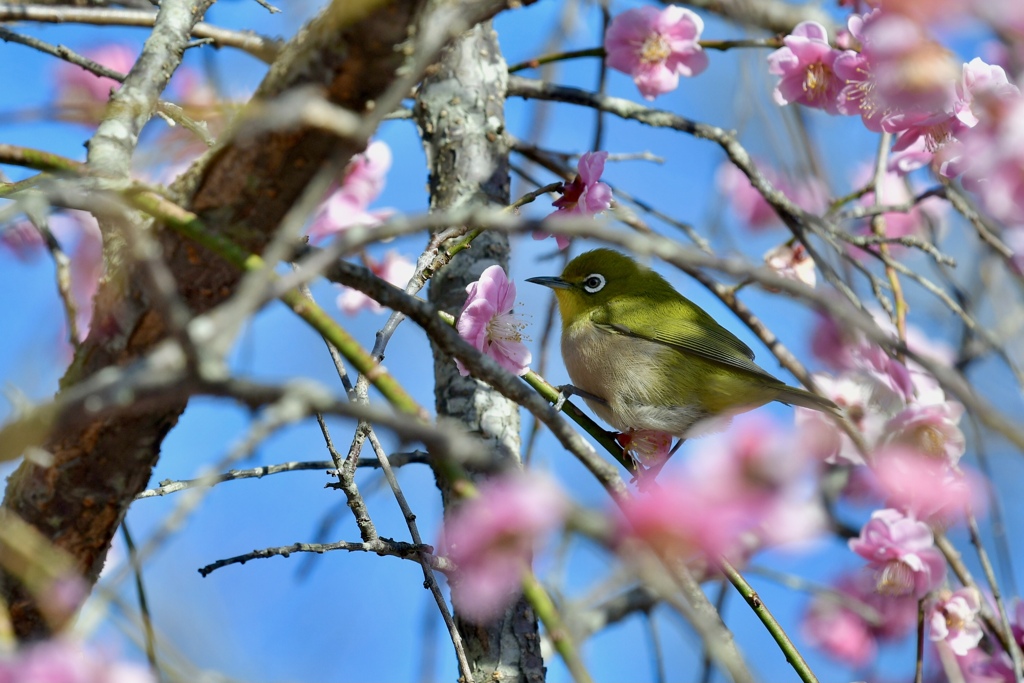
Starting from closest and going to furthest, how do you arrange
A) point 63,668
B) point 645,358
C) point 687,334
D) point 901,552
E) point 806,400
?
point 63,668
point 901,552
point 806,400
point 645,358
point 687,334

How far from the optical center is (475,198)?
3248 mm

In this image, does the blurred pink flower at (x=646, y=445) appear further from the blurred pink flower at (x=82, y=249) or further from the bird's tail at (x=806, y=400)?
the blurred pink flower at (x=82, y=249)

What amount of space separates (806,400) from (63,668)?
309cm

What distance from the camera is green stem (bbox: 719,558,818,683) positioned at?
2135mm

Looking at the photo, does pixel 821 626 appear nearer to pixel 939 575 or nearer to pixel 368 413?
pixel 939 575

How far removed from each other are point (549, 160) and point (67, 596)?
280 cm

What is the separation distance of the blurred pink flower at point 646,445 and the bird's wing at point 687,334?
493mm

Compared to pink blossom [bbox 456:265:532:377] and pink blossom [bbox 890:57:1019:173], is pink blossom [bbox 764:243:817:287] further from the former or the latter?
pink blossom [bbox 456:265:532:377]

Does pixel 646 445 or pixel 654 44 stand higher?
pixel 654 44

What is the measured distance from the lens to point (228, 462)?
1072 mm

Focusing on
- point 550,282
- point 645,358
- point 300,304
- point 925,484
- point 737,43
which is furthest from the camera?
point 550,282

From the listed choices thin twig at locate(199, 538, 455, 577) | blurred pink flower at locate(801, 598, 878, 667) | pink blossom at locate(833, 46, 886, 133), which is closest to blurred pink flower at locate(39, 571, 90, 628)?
thin twig at locate(199, 538, 455, 577)

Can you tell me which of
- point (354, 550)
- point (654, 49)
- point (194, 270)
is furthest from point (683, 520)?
point (654, 49)

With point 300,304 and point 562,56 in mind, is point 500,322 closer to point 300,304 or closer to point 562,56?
point 300,304
